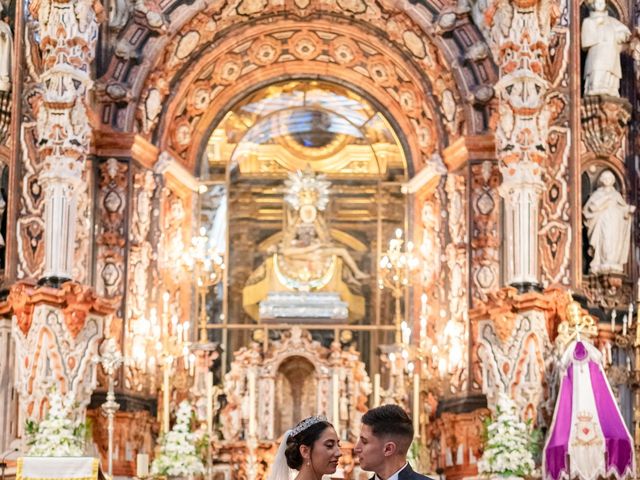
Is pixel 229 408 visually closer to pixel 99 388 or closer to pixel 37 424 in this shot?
pixel 99 388

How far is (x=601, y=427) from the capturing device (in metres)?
18.8

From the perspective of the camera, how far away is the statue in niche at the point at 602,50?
21.3m

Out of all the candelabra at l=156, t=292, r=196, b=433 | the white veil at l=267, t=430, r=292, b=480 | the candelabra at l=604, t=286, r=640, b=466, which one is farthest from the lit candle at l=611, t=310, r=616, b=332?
the white veil at l=267, t=430, r=292, b=480

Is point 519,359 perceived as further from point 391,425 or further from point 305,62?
point 391,425

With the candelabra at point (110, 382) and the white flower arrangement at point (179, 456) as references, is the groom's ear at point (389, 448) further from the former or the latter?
the white flower arrangement at point (179, 456)

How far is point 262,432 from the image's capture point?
22.5 metres

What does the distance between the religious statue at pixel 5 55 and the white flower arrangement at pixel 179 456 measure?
16.5ft

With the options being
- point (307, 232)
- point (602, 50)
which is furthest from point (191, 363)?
point (602, 50)

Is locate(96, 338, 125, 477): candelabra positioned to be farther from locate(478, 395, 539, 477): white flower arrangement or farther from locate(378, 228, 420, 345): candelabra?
locate(378, 228, 420, 345): candelabra

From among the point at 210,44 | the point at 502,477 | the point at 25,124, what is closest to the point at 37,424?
the point at 25,124

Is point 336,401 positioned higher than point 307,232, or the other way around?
point 307,232

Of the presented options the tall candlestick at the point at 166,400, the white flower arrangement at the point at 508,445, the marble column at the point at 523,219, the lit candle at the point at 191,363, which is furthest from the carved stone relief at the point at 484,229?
the tall candlestick at the point at 166,400

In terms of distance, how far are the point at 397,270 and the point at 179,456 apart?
559 cm

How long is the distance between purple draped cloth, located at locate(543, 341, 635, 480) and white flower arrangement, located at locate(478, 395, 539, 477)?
0.25m
